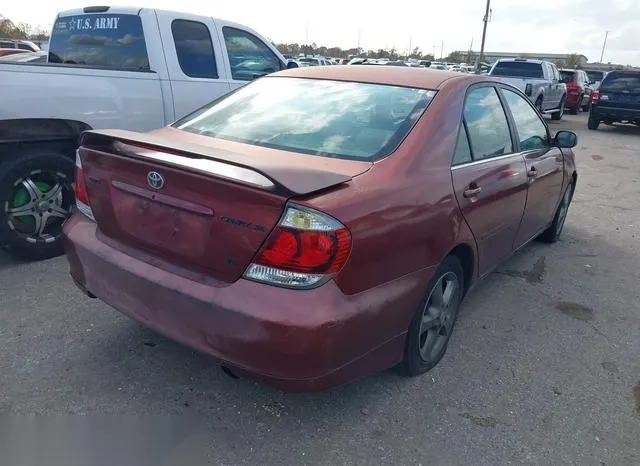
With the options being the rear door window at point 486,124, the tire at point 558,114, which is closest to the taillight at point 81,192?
the rear door window at point 486,124

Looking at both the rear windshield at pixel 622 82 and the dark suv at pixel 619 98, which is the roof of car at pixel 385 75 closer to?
the dark suv at pixel 619 98

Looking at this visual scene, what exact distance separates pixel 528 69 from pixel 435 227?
16.6 m

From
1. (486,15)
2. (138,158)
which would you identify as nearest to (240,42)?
(138,158)

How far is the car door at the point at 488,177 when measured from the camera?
3.15 metres

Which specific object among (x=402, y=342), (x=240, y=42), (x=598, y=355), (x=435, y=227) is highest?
(x=240, y=42)

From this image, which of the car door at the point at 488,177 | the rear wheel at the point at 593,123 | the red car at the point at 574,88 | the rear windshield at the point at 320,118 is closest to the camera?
the rear windshield at the point at 320,118

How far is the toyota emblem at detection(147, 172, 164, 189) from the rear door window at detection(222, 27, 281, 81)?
11.7 feet

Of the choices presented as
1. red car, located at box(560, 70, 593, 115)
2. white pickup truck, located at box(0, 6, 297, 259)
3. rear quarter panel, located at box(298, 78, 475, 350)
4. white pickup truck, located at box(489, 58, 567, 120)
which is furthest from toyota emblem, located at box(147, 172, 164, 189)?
red car, located at box(560, 70, 593, 115)

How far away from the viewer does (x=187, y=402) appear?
9.09 ft

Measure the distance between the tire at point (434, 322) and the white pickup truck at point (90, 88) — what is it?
3.06 meters

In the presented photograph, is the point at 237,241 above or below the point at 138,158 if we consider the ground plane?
below

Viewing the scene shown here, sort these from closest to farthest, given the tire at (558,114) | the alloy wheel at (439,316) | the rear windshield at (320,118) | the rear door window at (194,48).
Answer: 1. the rear windshield at (320,118)
2. the alloy wheel at (439,316)
3. the rear door window at (194,48)
4. the tire at (558,114)

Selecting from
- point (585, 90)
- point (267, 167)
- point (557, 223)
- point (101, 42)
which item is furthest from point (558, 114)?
point (267, 167)

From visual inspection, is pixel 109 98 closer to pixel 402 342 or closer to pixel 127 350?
pixel 127 350
